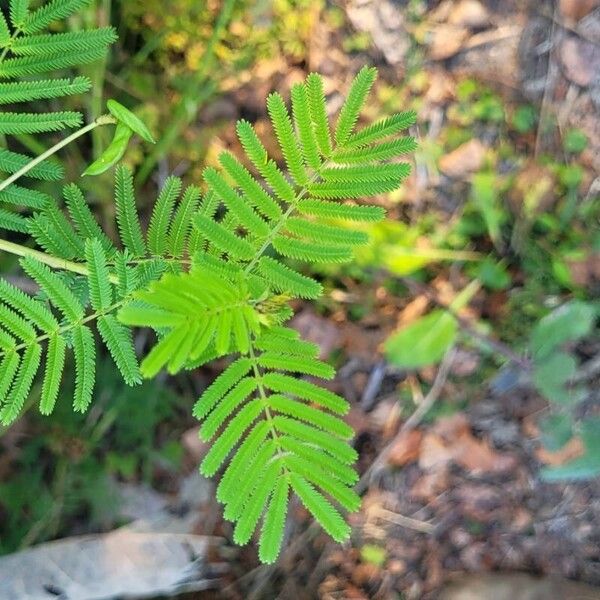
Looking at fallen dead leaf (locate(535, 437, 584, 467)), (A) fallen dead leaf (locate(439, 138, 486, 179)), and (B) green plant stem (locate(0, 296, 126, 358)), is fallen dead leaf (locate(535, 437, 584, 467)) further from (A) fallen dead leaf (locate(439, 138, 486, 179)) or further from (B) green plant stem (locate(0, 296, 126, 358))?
(B) green plant stem (locate(0, 296, 126, 358))

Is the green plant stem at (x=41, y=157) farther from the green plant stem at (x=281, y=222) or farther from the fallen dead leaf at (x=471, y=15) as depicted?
the fallen dead leaf at (x=471, y=15)

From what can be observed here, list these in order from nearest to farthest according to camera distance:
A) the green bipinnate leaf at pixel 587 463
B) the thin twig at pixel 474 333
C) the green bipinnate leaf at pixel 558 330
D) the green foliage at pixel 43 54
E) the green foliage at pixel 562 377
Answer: the green foliage at pixel 43 54 → the green bipinnate leaf at pixel 587 463 → the green foliage at pixel 562 377 → the green bipinnate leaf at pixel 558 330 → the thin twig at pixel 474 333

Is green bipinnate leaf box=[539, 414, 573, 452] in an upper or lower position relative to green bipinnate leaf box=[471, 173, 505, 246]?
lower

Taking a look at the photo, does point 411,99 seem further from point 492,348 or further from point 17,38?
point 17,38

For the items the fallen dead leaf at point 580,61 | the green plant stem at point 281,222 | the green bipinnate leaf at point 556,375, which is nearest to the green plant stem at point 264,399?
the green plant stem at point 281,222

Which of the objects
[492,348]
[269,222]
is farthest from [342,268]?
[269,222]

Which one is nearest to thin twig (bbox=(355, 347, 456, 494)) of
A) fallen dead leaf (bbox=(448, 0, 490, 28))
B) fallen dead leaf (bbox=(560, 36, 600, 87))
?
fallen dead leaf (bbox=(560, 36, 600, 87))
